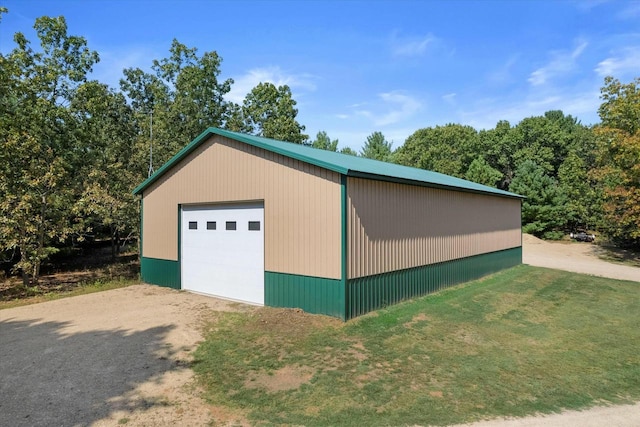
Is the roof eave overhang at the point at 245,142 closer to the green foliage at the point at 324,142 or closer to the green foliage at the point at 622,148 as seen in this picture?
the green foliage at the point at 622,148

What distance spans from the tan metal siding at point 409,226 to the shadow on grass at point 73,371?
4.28m

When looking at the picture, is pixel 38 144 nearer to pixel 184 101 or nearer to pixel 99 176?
pixel 99 176

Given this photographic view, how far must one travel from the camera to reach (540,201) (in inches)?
1342

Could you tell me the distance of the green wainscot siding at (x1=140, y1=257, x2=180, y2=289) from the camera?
39.9 feet

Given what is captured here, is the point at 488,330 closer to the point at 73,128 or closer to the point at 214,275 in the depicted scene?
the point at 214,275

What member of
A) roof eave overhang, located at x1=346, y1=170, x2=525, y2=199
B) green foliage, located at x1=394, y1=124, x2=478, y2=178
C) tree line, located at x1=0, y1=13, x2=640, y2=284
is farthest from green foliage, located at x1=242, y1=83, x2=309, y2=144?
roof eave overhang, located at x1=346, y1=170, x2=525, y2=199

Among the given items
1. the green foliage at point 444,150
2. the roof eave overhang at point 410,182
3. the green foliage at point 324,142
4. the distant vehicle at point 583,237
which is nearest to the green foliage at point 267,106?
the green foliage at point 444,150

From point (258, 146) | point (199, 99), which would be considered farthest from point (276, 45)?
point (199, 99)

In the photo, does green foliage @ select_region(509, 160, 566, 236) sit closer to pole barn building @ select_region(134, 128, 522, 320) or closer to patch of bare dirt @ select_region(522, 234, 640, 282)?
patch of bare dirt @ select_region(522, 234, 640, 282)

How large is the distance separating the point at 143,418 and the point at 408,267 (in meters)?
7.17

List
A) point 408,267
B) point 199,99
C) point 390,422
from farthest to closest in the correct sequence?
point 199,99 → point 408,267 → point 390,422

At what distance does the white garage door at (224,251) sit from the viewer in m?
9.77

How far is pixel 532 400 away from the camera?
15.9ft

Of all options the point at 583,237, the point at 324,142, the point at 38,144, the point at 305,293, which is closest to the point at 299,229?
the point at 305,293
